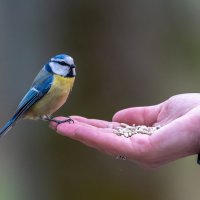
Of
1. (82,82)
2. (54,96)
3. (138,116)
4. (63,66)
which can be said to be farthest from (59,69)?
(82,82)

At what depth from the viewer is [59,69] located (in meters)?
2.18

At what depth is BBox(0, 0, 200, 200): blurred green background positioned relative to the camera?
9.41 feet

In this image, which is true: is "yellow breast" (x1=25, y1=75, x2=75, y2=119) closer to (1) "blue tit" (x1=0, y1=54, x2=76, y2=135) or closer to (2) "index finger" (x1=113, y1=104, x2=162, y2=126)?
(1) "blue tit" (x1=0, y1=54, x2=76, y2=135)

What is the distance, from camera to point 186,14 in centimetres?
312

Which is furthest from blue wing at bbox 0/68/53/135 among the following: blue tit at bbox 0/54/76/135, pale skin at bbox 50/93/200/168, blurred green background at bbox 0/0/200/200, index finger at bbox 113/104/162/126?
blurred green background at bbox 0/0/200/200

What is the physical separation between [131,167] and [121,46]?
2.51 ft

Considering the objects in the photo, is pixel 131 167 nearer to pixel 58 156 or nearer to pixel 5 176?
pixel 58 156

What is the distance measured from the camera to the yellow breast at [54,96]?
2133 millimetres

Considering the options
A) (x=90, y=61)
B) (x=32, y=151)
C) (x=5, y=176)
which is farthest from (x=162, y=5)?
(x=5, y=176)

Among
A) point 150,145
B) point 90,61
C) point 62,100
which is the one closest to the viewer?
point 150,145

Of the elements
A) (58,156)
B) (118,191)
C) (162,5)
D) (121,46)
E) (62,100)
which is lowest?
(118,191)

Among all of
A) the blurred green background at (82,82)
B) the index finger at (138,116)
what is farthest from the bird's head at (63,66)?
the blurred green background at (82,82)

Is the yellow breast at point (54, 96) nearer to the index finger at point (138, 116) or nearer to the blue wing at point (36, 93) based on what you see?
the blue wing at point (36, 93)

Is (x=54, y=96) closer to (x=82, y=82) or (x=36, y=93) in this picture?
(x=36, y=93)
